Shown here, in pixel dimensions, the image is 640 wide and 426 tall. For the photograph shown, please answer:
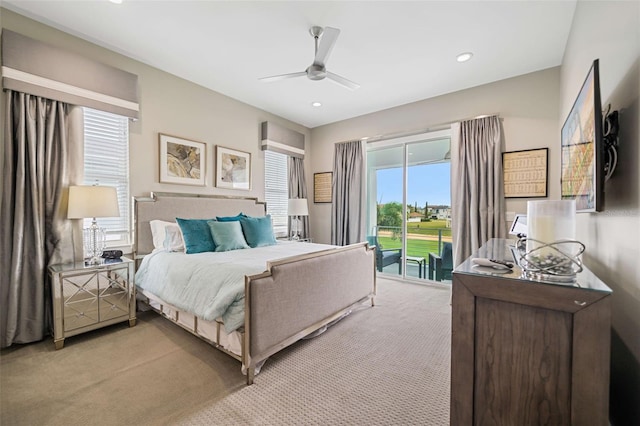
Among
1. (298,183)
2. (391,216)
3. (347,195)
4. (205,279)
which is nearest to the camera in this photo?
(205,279)

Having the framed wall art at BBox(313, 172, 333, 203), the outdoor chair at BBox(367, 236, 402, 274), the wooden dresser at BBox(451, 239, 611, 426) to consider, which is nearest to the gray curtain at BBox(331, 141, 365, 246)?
the framed wall art at BBox(313, 172, 333, 203)

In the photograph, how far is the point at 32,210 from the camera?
7.73 ft

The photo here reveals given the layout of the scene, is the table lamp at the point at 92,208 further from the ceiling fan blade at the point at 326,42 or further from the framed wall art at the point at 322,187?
the framed wall art at the point at 322,187

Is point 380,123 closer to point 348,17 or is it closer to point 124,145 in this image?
point 348,17

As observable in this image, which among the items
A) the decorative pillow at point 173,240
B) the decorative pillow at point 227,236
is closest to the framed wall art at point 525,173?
the decorative pillow at point 227,236

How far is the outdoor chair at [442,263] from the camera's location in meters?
4.15

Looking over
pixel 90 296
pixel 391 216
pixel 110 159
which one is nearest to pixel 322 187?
pixel 391 216

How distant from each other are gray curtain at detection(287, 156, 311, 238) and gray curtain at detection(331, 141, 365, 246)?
55cm

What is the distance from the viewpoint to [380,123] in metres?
4.69

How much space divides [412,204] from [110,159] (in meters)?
4.21

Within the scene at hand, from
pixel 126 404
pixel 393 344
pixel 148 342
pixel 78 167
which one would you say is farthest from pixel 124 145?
pixel 393 344

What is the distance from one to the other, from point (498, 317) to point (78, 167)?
360cm

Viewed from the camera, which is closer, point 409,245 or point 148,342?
point 148,342

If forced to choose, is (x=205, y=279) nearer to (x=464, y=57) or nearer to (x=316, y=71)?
(x=316, y=71)
